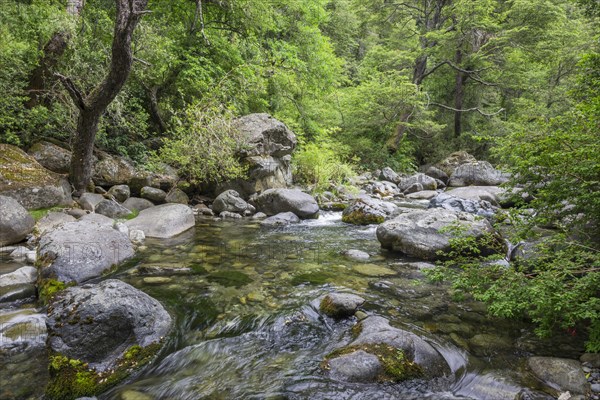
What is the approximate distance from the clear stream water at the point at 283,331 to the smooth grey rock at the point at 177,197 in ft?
10.7

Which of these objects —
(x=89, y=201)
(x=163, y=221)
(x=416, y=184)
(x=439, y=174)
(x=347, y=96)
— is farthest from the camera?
(x=347, y=96)

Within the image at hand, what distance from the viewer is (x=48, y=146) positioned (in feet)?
26.0

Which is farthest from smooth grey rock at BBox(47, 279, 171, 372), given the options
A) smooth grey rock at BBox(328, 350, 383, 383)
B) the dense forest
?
the dense forest

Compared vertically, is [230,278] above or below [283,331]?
below

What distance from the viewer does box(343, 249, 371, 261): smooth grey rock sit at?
5984 mm

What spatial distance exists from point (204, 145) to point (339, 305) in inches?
257

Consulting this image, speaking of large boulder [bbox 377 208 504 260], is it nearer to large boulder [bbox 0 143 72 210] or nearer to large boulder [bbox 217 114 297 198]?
large boulder [bbox 217 114 297 198]

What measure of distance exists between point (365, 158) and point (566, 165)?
17012 mm

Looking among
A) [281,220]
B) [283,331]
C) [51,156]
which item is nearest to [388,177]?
[281,220]

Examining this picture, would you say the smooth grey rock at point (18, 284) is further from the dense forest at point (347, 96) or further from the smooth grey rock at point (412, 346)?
the smooth grey rock at point (412, 346)

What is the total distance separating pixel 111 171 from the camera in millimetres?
8891

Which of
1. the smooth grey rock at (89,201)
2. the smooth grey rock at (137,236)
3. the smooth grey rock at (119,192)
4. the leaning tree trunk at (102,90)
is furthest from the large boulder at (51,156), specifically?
the smooth grey rock at (137,236)

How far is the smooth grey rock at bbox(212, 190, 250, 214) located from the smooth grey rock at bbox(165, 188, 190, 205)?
89 cm

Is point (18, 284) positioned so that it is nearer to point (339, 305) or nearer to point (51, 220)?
point (51, 220)
